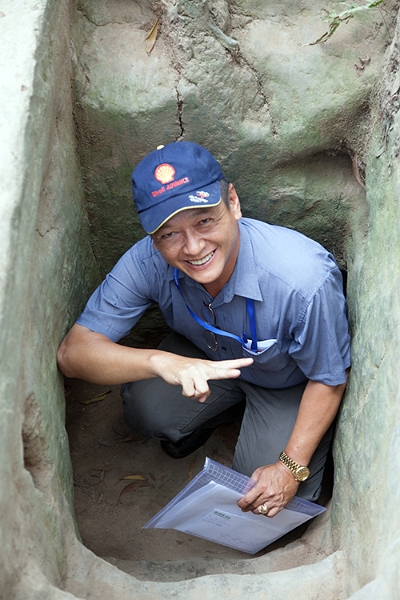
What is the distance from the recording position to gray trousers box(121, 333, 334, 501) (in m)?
2.26

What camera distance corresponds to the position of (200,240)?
1.75 m

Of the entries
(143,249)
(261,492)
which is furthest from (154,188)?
(261,492)

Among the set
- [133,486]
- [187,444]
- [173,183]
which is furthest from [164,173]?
[133,486]

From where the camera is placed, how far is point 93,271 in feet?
7.84

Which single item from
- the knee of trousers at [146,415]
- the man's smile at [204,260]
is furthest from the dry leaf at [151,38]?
the knee of trousers at [146,415]

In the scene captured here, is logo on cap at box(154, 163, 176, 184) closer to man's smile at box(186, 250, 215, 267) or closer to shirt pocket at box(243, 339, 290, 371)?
man's smile at box(186, 250, 215, 267)

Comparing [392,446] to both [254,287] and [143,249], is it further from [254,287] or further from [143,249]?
[143,249]


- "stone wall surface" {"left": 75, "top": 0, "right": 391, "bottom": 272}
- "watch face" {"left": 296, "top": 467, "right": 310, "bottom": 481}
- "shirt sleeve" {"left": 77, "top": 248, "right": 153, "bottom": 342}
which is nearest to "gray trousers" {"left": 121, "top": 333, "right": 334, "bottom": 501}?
"watch face" {"left": 296, "top": 467, "right": 310, "bottom": 481}

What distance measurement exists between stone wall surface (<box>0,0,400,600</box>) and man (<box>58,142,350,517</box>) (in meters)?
0.10

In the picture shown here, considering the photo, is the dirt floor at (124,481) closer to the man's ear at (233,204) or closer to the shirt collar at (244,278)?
the shirt collar at (244,278)

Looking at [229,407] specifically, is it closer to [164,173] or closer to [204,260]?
[204,260]

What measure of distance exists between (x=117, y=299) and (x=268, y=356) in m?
0.48

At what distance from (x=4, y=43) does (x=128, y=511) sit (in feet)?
5.41

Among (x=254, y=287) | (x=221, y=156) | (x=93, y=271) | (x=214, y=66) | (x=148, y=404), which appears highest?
(x=214, y=66)
